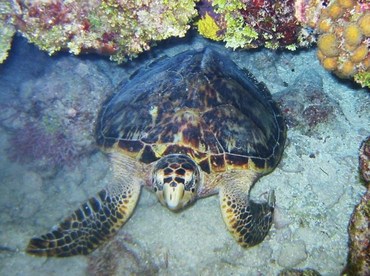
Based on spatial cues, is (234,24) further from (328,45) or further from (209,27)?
(328,45)

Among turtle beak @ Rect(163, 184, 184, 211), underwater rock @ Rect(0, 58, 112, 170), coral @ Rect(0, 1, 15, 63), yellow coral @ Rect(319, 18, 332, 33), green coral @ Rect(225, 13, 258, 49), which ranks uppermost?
yellow coral @ Rect(319, 18, 332, 33)

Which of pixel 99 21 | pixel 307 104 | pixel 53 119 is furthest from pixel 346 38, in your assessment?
pixel 53 119

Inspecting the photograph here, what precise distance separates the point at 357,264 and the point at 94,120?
3.94 metres

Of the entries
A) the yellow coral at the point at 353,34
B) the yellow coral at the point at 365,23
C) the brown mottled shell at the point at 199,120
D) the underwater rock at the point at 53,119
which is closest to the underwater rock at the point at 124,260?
the brown mottled shell at the point at 199,120

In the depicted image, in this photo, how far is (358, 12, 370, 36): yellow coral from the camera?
2.80 m

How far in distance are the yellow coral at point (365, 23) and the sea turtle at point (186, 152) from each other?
1626mm

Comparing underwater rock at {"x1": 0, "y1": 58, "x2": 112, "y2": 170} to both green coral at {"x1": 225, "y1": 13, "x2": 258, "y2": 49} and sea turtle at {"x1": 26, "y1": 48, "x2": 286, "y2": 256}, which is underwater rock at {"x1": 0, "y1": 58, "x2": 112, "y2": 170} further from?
green coral at {"x1": 225, "y1": 13, "x2": 258, "y2": 49}

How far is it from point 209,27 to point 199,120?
1.32 metres

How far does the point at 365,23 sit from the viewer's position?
2.82 metres

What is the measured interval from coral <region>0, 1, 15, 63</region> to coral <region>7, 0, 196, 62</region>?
0.09 metres

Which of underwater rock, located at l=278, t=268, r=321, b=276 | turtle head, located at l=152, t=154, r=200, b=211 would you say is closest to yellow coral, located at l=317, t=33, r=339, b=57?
turtle head, located at l=152, t=154, r=200, b=211

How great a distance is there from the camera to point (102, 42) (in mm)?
3840

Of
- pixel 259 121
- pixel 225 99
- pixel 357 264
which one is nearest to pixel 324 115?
pixel 259 121

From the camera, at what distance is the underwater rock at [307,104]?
437 cm
